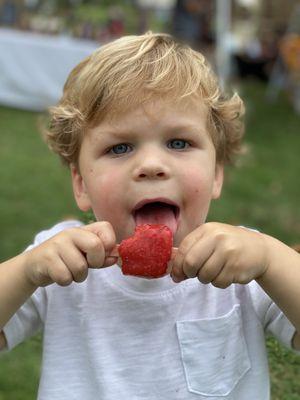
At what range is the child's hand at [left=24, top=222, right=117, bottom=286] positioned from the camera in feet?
4.60

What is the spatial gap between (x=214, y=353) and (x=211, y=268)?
362 millimetres

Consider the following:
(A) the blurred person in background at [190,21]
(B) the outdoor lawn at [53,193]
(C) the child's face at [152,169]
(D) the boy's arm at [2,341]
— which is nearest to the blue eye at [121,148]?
(C) the child's face at [152,169]

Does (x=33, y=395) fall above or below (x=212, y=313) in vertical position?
below

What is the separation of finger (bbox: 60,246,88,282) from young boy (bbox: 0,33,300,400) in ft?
0.27

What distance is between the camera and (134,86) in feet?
5.31

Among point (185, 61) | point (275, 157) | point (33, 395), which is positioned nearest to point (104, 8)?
point (275, 157)

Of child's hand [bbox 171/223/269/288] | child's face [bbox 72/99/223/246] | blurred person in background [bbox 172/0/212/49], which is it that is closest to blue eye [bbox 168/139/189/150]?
child's face [bbox 72/99/223/246]

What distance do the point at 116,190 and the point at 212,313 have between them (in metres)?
0.38

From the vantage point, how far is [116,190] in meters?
1.55

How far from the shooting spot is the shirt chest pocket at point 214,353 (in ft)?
5.35

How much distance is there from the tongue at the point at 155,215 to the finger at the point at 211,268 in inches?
6.7

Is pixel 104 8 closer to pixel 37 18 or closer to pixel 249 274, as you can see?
pixel 37 18

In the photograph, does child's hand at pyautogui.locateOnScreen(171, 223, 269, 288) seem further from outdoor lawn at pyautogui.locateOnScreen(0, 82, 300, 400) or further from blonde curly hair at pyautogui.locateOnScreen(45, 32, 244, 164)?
outdoor lawn at pyautogui.locateOnScreen(0, 82, 300, 400)

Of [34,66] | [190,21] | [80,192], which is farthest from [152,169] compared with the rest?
[190,21]
